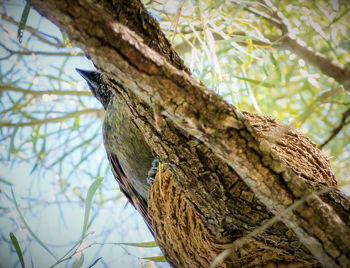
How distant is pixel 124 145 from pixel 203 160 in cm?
14

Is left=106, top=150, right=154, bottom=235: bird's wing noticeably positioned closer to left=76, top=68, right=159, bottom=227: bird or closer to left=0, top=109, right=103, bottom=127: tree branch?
left=76, top=68, right=159, bottom=227: bird

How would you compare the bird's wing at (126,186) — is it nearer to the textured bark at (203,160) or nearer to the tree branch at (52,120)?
the textured bark at (203,160)

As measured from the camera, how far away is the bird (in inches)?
14.1

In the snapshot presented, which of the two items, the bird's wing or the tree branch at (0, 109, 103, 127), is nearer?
the bird's wing

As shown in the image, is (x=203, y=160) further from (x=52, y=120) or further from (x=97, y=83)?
(x=52, y=120)

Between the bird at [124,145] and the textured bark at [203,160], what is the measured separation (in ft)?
0.09

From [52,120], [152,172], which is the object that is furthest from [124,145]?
[52,120]

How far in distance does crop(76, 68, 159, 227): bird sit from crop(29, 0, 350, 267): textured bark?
3cm

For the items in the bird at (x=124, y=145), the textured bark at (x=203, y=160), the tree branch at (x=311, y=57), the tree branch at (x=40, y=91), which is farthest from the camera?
the tree branch at (x=40, y=91)

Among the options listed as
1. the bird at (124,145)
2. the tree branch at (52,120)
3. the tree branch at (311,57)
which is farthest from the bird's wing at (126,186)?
the tree branch at (52,120)

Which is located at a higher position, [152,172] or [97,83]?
[97,83]

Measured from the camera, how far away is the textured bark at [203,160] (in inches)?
7.7

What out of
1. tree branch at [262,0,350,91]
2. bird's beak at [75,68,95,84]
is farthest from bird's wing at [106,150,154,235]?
tree branch at [262,0,350,91]

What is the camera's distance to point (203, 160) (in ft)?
0.90
